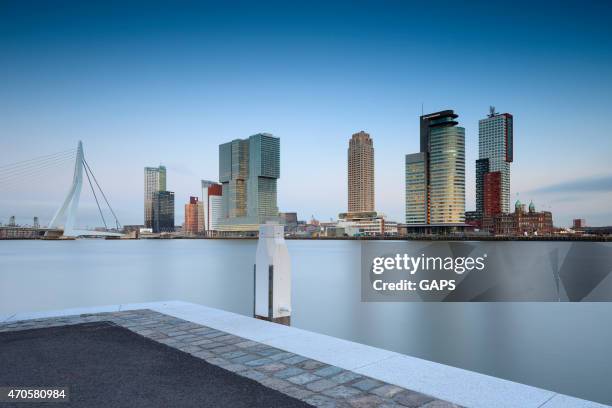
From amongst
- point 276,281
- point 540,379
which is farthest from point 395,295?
point 276,281

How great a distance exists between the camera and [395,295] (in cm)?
2409

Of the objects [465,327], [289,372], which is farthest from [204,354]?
[465,327]

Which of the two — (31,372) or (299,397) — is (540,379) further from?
(31,372)

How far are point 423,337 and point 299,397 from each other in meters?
11.4

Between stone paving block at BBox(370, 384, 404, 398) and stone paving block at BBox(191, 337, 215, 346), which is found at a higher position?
stone paving block at BBox(370, 384, 404, 398)

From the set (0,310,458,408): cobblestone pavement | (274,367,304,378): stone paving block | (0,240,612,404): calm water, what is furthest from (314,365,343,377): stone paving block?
(0,240,612,404): calm water

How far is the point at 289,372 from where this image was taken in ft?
15.8

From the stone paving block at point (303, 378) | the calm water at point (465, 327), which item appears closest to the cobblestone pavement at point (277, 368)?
the stone paving block at point (303, 378)

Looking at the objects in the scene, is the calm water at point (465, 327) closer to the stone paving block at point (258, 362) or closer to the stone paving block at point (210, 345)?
the stone paving block at point (258, 362)

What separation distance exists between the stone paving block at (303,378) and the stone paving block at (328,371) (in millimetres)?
110

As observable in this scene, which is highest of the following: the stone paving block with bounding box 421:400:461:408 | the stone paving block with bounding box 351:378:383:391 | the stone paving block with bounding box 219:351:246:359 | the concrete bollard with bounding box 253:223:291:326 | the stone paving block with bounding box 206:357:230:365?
the concrete bollard with bounding box 253:223:291:326

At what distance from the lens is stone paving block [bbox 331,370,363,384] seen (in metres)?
4.56

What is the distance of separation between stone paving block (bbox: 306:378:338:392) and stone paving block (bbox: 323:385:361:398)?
0.07 metres

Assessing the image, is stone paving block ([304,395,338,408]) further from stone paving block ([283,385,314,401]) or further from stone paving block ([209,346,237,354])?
stone paving block ([209,346,237,354])
